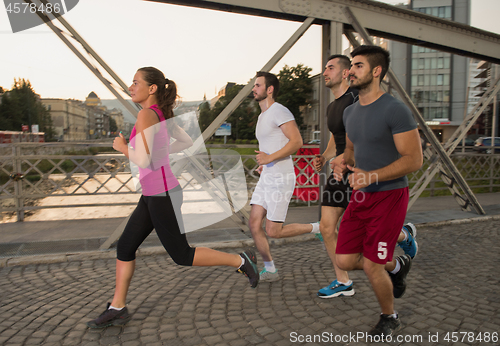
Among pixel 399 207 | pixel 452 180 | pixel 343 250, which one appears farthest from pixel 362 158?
pixel 452 180

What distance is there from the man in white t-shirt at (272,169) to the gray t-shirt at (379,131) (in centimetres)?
104

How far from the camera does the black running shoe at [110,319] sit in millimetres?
2744

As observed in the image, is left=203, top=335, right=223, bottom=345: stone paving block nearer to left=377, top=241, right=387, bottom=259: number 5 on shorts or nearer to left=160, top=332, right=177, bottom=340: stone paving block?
left=160, top=332, right=177, bottom=340: stone paving block

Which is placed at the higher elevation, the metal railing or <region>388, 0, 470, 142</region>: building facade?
<region>388, 0, 470, 142</region>: building facade

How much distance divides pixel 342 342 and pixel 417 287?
144cm

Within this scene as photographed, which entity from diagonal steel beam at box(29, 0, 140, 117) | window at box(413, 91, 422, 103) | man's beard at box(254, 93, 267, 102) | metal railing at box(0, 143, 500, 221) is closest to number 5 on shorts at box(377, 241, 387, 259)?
man's beard at box(254, 93, 267, 102)

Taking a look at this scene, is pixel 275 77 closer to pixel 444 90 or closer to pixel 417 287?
pixel 417 287

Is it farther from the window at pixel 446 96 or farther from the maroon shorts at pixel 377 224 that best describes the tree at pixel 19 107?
the window at pixel 446 96

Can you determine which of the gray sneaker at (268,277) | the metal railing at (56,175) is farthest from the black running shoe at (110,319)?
the metal railing at (56,175)

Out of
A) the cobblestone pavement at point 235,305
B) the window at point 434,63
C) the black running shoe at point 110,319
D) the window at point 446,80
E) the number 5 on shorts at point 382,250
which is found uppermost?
the window at point 434,63

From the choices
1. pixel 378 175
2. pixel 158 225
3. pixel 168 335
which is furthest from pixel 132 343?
pixel 378 175

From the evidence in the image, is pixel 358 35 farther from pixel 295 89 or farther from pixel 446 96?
pixel 446 96

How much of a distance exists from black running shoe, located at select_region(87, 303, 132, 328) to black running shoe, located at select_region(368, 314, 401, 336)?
1724mm

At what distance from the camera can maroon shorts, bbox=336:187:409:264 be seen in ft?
8.29
